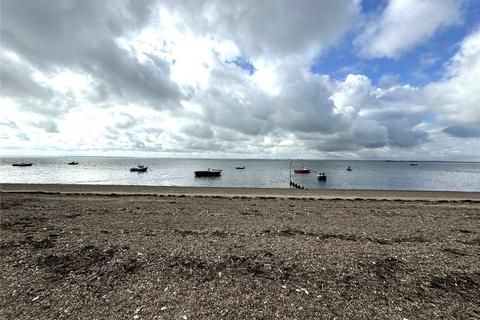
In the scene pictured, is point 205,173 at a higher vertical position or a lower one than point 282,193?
higher

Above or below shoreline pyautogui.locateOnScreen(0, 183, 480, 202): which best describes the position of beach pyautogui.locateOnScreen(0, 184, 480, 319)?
above

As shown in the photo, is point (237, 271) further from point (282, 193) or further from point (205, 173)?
point (205, 173)

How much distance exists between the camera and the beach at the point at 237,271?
5.57m

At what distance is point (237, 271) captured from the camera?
725 cm

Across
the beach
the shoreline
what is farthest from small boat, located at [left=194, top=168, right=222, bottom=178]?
the beach

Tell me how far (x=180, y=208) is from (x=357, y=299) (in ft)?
45.4

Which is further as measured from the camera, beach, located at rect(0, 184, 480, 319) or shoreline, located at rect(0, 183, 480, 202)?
shoreline, located at rect(0, 183, 480, 202)

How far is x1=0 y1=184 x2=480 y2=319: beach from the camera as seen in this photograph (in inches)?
219

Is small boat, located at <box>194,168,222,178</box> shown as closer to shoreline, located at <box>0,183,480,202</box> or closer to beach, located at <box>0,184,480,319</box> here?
shoreline, located at <box>0,183,480,202</box>

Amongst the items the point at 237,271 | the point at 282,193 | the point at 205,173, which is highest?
the point at 205,173

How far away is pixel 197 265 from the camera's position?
299 inches

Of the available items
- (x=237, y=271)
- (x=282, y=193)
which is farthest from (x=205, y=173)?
(x=237, y=271)

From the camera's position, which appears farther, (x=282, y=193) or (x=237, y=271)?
(x=282, y=193)

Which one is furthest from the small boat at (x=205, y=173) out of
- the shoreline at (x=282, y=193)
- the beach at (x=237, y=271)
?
the beach at (x=237, y=271)
